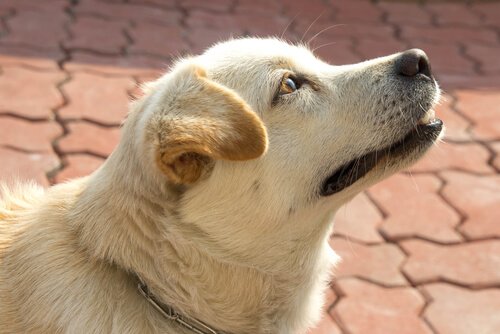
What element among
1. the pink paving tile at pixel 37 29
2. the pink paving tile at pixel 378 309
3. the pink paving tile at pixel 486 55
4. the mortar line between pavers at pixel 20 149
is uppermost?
the pink paving tile at pixel 37 29

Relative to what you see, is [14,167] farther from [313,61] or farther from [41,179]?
[313,61]

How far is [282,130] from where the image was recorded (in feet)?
9.42

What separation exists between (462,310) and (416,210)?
2.99 feet

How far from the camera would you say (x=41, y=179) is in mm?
4645

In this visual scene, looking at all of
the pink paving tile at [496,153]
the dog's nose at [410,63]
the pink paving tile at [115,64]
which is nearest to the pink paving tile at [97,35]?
the pink paving tile at [115,64]

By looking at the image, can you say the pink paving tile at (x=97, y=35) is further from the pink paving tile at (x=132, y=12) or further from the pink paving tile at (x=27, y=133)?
the pink paving tile at (x=27, y=133)

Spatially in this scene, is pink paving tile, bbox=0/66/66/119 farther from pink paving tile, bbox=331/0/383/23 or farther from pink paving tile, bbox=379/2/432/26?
pink paving tile, bbox=379/2/432/26

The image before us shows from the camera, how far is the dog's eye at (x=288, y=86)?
293 centimetres

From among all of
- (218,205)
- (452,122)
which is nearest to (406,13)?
(452,122)

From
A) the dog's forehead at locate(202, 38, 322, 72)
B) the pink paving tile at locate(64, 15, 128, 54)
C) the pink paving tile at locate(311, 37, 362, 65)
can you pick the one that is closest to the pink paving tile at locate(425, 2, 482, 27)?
the pink paving tile at locate(311, 37, 362, 65)

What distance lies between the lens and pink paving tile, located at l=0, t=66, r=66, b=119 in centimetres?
538

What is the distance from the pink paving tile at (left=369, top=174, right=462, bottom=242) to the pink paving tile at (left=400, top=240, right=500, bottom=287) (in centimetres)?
10

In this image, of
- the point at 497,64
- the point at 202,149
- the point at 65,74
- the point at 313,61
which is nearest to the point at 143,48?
the point at 65,74

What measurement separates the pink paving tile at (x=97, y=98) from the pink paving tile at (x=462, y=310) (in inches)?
96.7
